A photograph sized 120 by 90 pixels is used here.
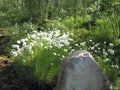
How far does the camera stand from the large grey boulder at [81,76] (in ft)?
15.3

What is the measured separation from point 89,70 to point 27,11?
9.35 metres

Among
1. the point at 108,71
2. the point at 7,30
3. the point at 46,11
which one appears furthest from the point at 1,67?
the point at 46,11

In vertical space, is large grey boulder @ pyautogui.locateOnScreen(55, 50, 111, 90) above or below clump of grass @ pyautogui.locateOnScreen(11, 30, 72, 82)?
above

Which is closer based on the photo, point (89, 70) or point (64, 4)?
point (89, 70)

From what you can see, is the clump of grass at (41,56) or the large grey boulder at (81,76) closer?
the large grey boulder at (81,76)

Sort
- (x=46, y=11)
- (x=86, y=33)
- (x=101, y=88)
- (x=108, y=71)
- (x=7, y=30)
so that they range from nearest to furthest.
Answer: (x=101, y=88)
(x=108, y=71)
(x=86, y=33)
(x=7, y=30)
(x=46, y=11)

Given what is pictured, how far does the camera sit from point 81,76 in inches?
185

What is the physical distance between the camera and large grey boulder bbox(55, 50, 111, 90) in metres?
4.67

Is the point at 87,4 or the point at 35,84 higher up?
the point at 35,84

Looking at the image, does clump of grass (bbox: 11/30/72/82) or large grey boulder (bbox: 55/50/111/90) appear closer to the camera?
large grey boulder (bbox: 55/50/111/90)

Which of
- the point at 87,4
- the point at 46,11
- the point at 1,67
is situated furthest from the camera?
the point at 87,4

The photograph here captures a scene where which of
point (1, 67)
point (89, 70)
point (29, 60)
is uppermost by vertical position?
point (89, 70)

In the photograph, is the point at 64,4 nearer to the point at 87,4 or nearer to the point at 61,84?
the point at 87,4

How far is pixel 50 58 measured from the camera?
619 cm
